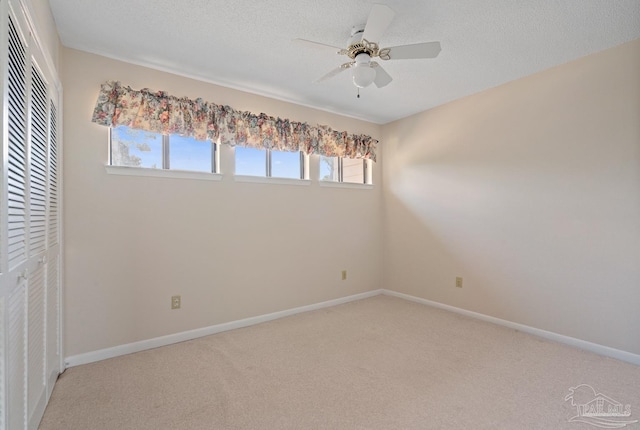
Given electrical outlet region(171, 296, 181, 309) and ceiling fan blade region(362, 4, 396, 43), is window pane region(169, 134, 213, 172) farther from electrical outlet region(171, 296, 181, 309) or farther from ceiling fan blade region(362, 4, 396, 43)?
ceiling fan blade region(362, 4, 396, 43)

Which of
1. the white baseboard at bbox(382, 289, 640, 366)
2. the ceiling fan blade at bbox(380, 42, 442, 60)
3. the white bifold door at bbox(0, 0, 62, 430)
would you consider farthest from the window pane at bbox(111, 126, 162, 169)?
the white baseboard at bbox(382, 289, 640, 366)

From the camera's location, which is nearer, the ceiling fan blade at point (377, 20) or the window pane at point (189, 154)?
the ceiling fan blade at point (377, 20)

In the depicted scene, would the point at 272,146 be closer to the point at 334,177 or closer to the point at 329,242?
the point at 334,177

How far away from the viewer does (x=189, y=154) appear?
2.95 metres

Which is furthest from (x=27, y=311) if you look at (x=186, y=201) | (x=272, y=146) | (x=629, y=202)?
(x=629, y=202)

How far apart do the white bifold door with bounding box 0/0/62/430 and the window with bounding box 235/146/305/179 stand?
60.4 inches

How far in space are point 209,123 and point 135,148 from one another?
677 mm

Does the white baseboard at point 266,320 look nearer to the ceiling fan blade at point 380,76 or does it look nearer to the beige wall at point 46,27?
the beige wall at point 46,27

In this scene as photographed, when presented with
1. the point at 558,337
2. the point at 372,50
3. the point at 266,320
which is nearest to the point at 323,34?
the point at 372,50

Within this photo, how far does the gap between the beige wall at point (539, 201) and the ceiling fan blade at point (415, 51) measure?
1.67 metres

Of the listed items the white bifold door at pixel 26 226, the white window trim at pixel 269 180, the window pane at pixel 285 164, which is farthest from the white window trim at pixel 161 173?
A: the window pane at pixel 285 164

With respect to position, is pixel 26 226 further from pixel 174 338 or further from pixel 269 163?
pixel 269 163

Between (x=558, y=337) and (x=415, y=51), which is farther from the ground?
(x=415, y=51)

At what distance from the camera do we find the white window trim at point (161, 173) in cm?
251
